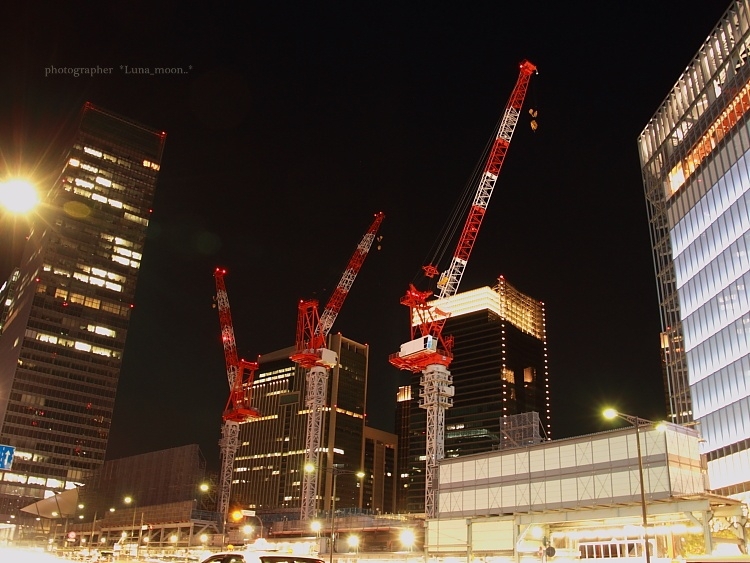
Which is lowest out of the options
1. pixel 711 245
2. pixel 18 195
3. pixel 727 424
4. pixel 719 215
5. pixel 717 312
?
pixel 18 195

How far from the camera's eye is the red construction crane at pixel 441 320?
112250 millimetres

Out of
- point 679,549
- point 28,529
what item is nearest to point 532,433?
point 679,549

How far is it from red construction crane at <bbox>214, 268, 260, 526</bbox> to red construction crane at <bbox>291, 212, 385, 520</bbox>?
19.7 metres

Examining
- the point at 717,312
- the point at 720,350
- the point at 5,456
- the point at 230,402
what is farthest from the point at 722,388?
the point at 230,402

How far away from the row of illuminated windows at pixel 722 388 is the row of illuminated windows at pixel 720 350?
788mm

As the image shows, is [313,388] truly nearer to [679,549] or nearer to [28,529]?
[679,549]

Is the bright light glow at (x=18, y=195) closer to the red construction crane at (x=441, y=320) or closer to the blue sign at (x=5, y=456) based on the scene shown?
the blue sign at (x=5, y=456)

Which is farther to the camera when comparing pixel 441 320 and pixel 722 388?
pixel 441 320

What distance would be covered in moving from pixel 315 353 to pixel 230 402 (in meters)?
36.9

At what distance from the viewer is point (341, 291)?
156 meters

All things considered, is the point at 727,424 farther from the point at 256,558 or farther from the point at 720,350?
Result: the point at 256,558

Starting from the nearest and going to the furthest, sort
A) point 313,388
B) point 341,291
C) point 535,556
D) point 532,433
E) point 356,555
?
point 535,556
point 356,555
point 532,433
point 313,388
point 341,291

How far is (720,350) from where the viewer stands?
8544cm

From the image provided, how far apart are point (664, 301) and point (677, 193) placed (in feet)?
57.3
